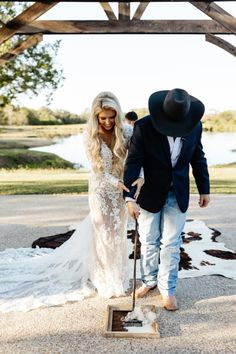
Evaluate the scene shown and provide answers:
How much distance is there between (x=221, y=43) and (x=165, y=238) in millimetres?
5047

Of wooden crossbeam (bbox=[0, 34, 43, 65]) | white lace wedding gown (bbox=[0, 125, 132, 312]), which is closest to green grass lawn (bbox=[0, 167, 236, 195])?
wooden crossbeam (bbox=[0, 34, 43, 65])

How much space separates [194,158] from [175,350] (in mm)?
1310

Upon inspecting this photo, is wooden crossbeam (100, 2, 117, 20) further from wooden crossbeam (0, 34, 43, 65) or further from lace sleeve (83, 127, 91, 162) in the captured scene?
lace sleeve (83, 127, 91, 162)

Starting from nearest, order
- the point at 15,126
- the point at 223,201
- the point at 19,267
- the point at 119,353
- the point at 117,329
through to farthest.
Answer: the point at 119,353, the point at 117,329, the point at 19,267, the point at 223,201, the point at 15,126

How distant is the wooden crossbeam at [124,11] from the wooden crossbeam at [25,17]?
1386mm

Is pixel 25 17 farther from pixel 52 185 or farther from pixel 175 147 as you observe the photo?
pixel 52 185

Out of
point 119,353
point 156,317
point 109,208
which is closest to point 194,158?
point 109,208

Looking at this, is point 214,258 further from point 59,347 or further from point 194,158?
point 59,347

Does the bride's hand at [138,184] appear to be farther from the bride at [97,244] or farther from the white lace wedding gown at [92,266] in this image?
the white lace wedding gown at [92,266]

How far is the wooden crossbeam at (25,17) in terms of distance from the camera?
627cm

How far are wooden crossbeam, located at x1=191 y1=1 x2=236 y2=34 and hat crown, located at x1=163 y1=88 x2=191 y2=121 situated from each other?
11.6 feet

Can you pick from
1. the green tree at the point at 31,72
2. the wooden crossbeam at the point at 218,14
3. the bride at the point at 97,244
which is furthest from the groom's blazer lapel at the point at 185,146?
the green tree at the point at 31,72

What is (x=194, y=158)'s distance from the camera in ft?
11.6

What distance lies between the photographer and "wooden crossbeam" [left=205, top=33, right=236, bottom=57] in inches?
301
